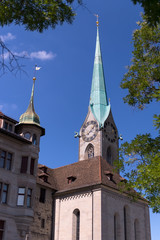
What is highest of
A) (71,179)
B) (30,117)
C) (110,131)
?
(110,131)

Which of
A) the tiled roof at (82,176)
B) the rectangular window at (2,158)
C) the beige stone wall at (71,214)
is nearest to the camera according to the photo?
the rectangular window at (2,158)

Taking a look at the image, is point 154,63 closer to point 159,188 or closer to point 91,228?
point 159,188

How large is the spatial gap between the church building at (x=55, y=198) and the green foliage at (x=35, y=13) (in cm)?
1770

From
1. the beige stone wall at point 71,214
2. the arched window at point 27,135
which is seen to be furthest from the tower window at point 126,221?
the arched window at point 27,135

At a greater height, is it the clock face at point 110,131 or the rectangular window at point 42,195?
the clock face at point 110,131

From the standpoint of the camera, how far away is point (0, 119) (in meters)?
26.2

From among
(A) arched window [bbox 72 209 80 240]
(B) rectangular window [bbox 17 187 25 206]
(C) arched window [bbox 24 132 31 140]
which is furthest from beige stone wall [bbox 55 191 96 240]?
(C) arched window [bbox 24 132 31 140]

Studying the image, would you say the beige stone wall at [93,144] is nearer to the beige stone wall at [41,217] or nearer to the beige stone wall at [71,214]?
the beige stone wall at [71,214]

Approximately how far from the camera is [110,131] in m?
65.6

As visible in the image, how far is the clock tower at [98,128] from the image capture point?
6162cm

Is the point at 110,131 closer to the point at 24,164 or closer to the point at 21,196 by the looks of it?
the point at 24,164

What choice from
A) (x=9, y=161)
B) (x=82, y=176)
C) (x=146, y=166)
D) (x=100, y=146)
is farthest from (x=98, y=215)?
(x=100, y=146)

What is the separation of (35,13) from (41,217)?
87.6ft

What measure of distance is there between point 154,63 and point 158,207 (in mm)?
6197
